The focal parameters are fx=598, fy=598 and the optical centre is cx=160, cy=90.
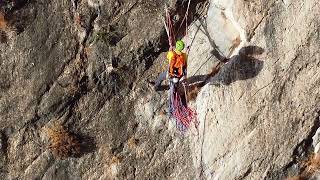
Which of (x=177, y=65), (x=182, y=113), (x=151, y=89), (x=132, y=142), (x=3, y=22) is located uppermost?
(x=3, y=22)

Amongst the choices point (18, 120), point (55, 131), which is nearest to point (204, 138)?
point (55, 131)

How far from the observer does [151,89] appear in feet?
44.3

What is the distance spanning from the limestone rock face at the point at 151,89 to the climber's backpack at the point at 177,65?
0.89 m

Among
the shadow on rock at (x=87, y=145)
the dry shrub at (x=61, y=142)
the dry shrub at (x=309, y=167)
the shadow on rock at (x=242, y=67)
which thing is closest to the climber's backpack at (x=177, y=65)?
the shadow on rock at (x=242, y=67)

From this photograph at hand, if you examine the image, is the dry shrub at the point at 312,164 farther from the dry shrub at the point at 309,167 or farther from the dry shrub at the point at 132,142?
the dry shrub at the point at 132,142

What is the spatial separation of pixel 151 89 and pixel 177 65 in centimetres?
132

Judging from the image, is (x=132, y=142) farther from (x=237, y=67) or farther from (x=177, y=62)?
(x=237, y=67)

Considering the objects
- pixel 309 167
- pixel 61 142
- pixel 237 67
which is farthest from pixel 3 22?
pixel 309 167

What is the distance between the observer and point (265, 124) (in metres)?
12.7

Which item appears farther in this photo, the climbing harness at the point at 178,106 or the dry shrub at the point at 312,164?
the climbing harness at the point at 178,106

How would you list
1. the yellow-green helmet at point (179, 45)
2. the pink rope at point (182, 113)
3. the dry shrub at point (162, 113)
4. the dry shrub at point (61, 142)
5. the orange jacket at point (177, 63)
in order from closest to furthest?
the yellow-green helmet at point (179, 45) < the orange jacket at point (177, 63) < the pink rope at point (182, 113) < the dry shrub at point (61, 142) < the dry shrub at point (162, 113)

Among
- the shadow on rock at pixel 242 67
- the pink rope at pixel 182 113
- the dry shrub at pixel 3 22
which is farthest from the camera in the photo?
the pink rope at pixel 182 113

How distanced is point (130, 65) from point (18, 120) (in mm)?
2816

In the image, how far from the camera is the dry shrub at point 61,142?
13367 millimetres
